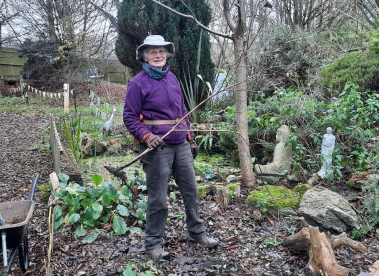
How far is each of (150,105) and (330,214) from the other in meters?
1.92

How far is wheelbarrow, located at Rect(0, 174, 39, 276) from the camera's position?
2.45 metres

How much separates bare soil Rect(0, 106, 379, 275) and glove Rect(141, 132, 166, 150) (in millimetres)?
996

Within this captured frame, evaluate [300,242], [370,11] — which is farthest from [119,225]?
[370,11]

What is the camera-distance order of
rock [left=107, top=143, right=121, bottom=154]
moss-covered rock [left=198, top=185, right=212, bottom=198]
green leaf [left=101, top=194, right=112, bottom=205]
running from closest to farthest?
green leaf [left=101, top=194, right=112, bottom=205] → moss-covered rock [left=198, top=185, right=212, bottom=198] → rock [left=107, top=143, right=121, bottom=154]

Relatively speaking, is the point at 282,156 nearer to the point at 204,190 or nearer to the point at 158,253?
the point at 204,190

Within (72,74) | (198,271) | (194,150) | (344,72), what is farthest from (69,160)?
(72,74)

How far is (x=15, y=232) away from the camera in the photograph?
2.50 meters

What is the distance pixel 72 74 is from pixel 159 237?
1501 centimetres

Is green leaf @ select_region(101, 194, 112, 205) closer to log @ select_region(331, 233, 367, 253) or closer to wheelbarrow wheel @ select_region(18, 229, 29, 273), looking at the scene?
wheelbarrow wheel @ select_region(18, 229, 29, 273)

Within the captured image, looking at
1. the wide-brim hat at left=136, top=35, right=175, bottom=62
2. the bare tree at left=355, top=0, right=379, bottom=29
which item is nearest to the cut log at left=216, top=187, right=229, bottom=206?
the wide-brim hat at left=136, top=35, right=175, bottom=62

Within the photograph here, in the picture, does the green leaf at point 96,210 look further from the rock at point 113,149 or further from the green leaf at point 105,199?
the rock at point 113,149

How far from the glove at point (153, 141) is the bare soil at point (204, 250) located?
1.00m

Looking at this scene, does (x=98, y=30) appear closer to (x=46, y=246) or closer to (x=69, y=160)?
(x=69, y=160)

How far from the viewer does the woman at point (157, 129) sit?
277cm
